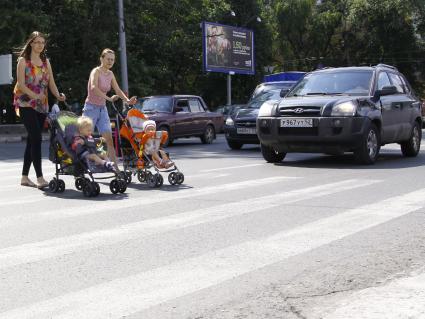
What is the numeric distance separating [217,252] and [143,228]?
3.87 feet

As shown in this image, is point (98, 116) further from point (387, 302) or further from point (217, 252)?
point (387, 302)

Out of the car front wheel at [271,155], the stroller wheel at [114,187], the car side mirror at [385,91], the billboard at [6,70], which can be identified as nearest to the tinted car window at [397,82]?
the car side mirror at [385,91]

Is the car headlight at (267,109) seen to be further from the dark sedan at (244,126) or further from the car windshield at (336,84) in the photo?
the dark sedan at (244,126)

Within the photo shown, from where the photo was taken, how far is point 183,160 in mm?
→ 14375

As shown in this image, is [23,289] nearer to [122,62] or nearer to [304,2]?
[122,62]

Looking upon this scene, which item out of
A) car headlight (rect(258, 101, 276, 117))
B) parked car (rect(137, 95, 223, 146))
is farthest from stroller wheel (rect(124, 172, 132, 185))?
parked car (rect(137, 95, 223, 146))

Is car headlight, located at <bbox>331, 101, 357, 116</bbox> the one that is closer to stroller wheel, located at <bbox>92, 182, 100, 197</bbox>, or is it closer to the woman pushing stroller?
the woman pushing stroller

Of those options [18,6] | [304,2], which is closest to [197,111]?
[18,6]

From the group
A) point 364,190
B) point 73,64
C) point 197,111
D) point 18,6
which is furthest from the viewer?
point 73,64

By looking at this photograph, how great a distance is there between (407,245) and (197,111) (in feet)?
56.3

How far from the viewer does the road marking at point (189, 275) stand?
3908 mm

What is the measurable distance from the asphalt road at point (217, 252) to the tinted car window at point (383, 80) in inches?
158

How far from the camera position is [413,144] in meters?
14.3

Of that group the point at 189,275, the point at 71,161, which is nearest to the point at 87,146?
the point at 71,161
